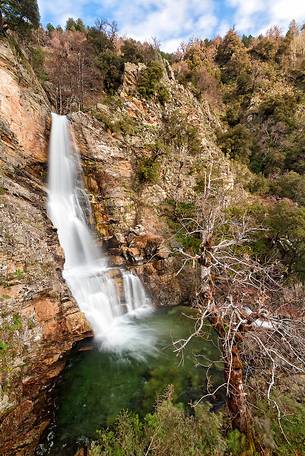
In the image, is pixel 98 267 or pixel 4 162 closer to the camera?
pixel 4 162

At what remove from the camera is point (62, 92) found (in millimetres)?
20641

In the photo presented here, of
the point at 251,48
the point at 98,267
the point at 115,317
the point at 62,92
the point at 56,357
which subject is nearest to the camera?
the point at 56,357

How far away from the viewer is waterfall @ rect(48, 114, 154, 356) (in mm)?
9898

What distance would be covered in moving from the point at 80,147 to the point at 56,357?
1130 cm

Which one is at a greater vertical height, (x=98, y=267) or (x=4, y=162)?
(x=4, y=162)

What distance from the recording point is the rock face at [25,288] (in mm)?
5965

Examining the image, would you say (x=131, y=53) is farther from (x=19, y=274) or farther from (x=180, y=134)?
(x=19, y=274)

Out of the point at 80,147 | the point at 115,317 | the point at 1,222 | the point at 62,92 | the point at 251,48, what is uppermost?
the point at 251,48

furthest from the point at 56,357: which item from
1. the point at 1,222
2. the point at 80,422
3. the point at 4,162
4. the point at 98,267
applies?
the point at 4,162

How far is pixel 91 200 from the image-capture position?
14117 mm

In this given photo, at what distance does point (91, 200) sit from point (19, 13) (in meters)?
11.1

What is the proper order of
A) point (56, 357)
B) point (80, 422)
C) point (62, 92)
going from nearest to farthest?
point (80, 422) → point (56, 357) → point (62, 92)

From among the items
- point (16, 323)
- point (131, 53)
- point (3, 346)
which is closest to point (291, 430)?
point (3, 346)

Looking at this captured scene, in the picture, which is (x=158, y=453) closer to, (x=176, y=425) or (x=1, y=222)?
(x=176, y=425)
